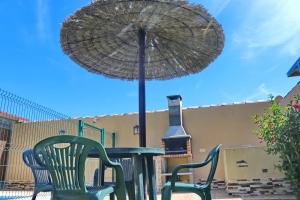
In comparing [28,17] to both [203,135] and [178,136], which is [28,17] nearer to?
[178,136]

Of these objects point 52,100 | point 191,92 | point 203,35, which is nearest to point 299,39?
point 203,35

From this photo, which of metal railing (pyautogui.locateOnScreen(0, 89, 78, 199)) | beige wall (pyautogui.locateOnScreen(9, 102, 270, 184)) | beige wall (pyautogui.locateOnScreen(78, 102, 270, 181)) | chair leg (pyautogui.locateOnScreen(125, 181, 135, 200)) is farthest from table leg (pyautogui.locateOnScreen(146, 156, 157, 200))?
beige wall (pyautogui.locateOnScreen(9, 102, 270, 184))

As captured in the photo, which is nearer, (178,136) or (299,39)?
(299,39)

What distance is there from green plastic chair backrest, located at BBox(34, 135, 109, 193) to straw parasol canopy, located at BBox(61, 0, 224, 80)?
1.90m

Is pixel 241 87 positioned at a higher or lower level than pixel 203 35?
higher

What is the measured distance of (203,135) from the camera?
1026 centimetres

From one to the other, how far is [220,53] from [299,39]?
2569 millimetres

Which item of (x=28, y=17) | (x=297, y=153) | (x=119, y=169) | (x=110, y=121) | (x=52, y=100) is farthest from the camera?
(x=110, y=121)

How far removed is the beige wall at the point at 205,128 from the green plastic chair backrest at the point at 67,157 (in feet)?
25.8

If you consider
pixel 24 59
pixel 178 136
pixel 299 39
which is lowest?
pixel 178 136

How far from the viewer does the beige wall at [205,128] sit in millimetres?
9844

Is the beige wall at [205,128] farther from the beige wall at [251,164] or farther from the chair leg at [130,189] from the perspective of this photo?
the chair leg at [130,189]

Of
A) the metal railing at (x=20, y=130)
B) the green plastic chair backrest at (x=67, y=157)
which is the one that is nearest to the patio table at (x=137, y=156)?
the green plastic chair backrest at (x=67, y=157)

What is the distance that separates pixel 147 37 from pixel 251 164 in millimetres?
4229
